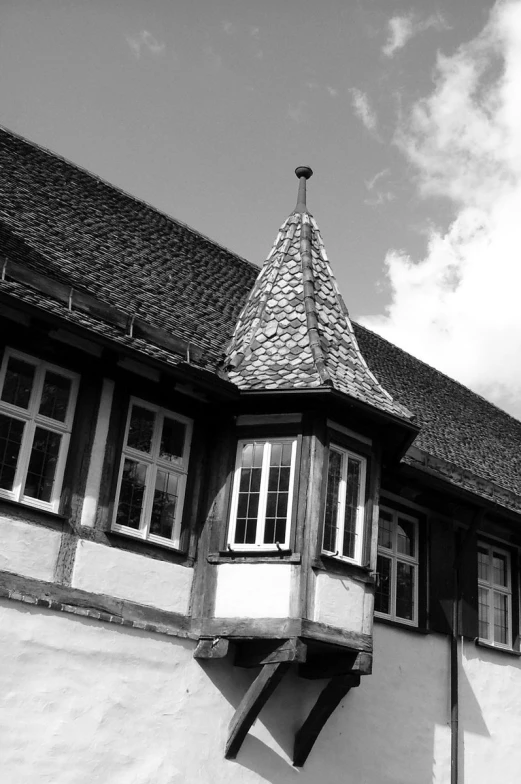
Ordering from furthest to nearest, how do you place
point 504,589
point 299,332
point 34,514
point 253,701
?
point 504,589 < point 299,332 < point 253,701 < point 34,514

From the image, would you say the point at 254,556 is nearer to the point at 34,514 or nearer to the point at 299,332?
the point at 34,514

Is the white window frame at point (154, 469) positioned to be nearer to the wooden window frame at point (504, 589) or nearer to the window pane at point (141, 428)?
the window pane at point (141, 428)

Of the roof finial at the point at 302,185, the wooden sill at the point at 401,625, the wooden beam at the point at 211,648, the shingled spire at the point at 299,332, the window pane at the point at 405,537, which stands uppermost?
the roof finial at the point at 302,185

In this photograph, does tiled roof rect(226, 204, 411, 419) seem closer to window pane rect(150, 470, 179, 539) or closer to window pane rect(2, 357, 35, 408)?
window pane rect(150, 470, 179, 539)

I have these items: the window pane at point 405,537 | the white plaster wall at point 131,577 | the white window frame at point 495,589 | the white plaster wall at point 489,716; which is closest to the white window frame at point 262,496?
the white plaster wall at point 131,577

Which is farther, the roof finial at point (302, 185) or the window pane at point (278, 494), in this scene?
the roof finial at point (302, 185)

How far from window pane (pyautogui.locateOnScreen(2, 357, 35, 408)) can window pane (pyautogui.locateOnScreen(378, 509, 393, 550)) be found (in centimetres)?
593

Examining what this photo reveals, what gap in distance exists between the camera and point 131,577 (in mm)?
11539

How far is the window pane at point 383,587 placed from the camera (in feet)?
47.7

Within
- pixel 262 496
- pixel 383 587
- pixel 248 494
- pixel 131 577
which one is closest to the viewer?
pixel 131 577

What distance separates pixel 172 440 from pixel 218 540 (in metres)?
1.33

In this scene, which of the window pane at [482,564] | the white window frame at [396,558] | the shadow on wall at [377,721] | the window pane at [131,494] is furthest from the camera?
the window pane at [482,564]

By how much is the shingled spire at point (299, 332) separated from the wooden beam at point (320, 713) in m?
3.36

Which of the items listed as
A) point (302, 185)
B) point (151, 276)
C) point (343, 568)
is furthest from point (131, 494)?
point (302, 185)
